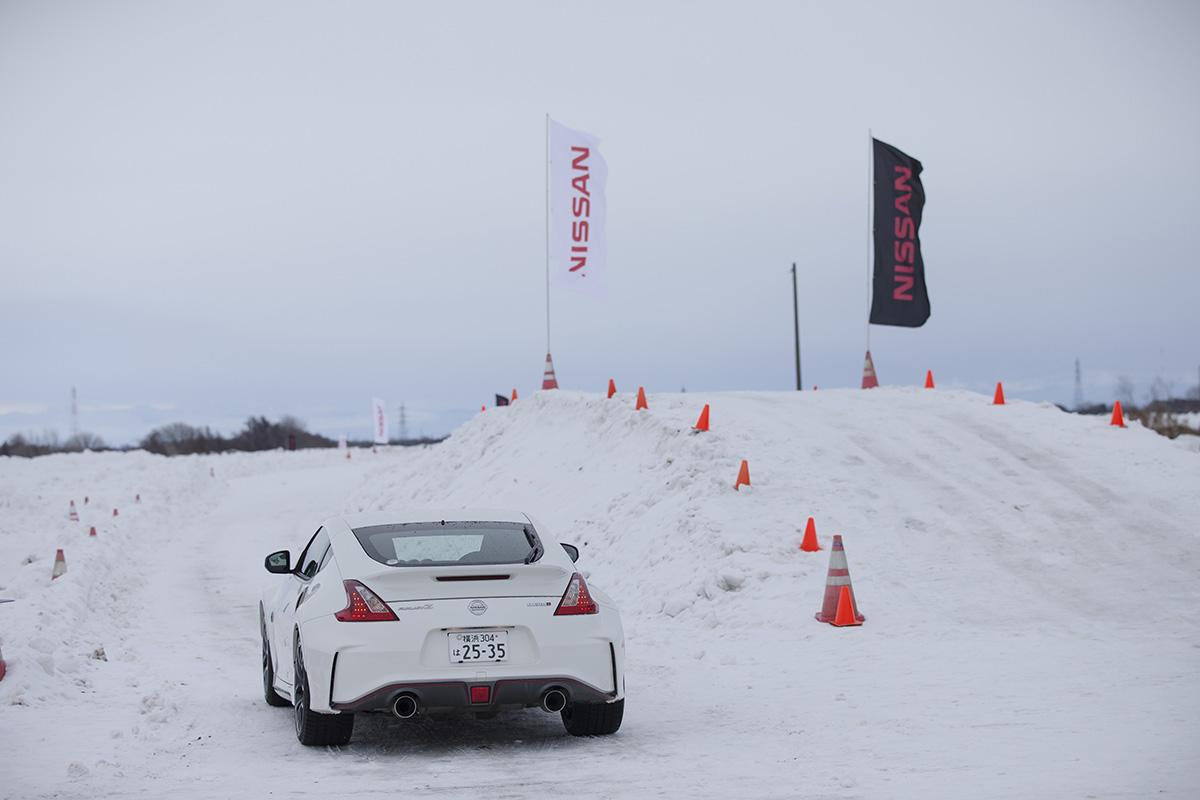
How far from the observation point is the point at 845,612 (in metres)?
12.9

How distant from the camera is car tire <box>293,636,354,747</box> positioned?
25.3ft

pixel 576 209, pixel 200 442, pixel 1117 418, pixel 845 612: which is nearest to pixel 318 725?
pixel 845 612

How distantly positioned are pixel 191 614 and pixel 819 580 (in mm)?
7803

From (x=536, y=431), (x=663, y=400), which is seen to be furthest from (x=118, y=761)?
(x=536, y=431)

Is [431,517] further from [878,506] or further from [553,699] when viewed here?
[878,506]

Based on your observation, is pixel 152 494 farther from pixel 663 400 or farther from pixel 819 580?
pixel 819 580

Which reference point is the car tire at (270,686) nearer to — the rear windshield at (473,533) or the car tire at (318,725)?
the car tire at (318,725)

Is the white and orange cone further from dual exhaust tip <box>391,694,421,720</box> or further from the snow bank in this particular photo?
dual exhaust tip <box>391,694,421,720</box>

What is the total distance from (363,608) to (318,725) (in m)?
0.86

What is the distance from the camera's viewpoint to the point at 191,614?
1590 cm

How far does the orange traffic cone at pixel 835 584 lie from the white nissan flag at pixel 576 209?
50.0ft

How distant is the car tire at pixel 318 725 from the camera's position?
7.70 meters

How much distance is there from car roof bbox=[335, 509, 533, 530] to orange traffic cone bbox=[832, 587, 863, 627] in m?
5.16

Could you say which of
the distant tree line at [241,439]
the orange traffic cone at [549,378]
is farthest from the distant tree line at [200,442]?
the orange traffic cone at [549,378]
